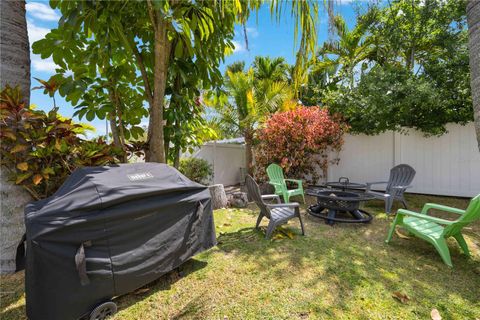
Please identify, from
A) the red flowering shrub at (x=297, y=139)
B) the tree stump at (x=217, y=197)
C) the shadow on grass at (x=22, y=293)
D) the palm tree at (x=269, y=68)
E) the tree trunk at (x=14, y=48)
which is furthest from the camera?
the palm tree at (x=269, y=68)

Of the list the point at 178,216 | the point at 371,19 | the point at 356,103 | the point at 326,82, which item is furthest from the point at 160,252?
the point at 326,82

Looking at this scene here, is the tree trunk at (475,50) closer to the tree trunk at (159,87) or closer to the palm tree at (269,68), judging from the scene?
the tree trunk at (159,87)

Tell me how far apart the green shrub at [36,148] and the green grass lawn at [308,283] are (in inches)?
44.5

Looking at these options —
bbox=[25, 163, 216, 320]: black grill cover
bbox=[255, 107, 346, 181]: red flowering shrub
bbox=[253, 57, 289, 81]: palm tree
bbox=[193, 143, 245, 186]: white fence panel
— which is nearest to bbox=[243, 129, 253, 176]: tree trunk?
Answer: bbox=[193, 143, 245, 186]: white fence panel

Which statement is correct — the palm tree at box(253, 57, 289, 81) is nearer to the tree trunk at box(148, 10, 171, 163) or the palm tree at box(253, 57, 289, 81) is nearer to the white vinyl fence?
the white vinyl fence

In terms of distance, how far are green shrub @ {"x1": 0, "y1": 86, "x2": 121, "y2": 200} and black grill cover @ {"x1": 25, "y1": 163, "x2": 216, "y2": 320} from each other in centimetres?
69

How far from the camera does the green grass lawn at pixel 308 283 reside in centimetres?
210

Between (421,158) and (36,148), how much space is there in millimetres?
9134

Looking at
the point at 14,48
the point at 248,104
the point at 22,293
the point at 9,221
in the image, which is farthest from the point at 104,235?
the point at 248,104

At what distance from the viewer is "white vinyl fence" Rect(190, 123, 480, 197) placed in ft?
21.5

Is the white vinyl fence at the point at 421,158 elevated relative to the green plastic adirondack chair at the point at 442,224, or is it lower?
elevated

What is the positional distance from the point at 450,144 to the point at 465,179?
1059mm

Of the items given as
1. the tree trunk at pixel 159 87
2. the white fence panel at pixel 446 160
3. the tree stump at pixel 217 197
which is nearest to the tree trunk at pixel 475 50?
the tree trunk at pixel 159 87

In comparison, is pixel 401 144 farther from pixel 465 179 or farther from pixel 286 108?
pixel 286 108
